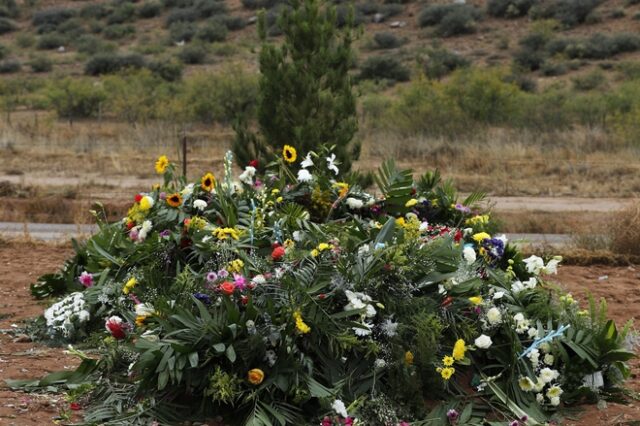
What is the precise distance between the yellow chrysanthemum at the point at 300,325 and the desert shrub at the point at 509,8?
4395 centimetres

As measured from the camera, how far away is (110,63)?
42.3m

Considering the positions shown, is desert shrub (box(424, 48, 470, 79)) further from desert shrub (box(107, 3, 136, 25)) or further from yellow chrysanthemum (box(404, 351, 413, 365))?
yellow chrysanthemum (box(404, 351, 413, 365))

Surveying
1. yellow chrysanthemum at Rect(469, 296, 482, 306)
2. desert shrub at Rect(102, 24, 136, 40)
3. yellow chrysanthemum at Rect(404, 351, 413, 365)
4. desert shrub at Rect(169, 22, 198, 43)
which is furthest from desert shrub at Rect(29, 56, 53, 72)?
yellow chrysanthemum at Rect(404, 351, 413, 365)

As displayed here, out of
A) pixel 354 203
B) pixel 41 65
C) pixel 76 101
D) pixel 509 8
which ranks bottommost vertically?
pixel 41 65

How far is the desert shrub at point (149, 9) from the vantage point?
5359cm

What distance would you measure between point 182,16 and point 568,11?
2059 centimetres

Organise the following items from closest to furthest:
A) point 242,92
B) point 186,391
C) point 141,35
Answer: point 186,391, point 242,92, point 141,35

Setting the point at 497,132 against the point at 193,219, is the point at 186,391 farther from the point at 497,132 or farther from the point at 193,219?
the point at 497,132

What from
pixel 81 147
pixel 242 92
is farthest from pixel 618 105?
pixel 81 147

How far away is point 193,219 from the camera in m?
5.83

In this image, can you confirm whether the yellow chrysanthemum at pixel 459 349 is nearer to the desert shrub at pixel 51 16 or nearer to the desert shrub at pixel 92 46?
the desert shrub at pixel 92 46

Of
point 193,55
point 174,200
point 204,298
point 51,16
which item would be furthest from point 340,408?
point 51,16

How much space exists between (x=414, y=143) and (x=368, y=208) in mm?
18609

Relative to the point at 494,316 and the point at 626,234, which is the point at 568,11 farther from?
the point at 494,316
